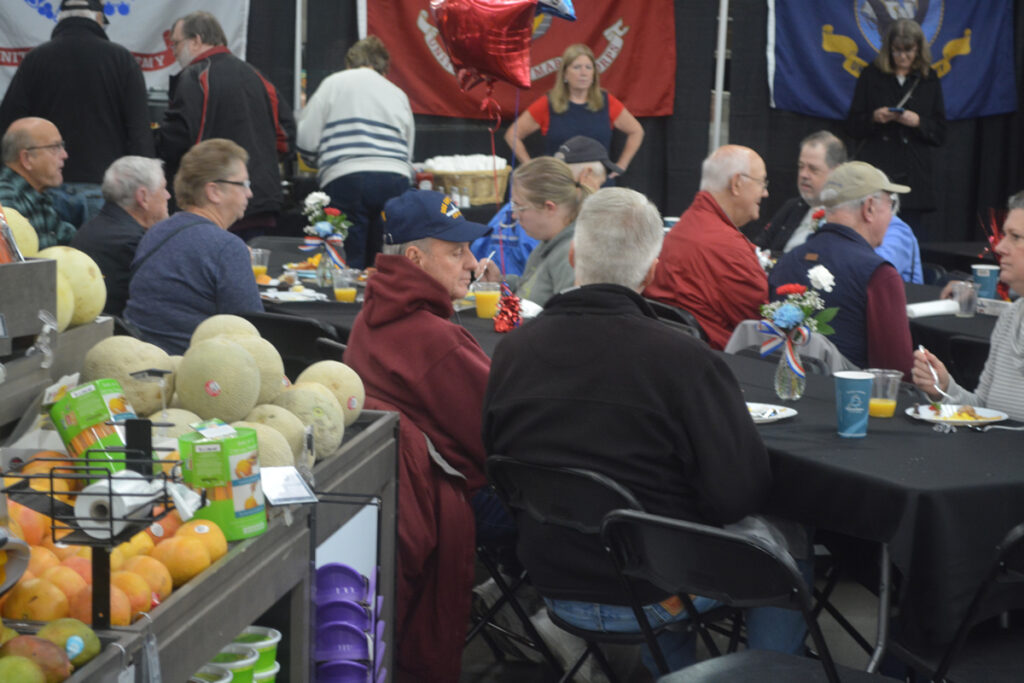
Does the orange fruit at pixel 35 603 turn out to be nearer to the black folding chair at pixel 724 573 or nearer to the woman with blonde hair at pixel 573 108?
the black folding chair at pixel 724 573

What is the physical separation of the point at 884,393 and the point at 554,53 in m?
6.11

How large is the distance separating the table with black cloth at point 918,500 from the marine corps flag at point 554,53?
19.9 ft

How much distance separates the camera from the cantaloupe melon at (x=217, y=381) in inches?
79.6

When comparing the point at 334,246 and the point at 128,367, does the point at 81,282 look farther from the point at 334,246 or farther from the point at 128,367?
the point at 334,246

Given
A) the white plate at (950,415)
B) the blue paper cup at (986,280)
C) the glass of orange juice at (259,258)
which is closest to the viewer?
the white plate at (950,415)

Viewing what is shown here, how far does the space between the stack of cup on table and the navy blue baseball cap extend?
43.6 inches

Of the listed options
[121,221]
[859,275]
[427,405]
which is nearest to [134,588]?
[427,405]

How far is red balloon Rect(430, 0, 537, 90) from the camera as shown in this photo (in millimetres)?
4070

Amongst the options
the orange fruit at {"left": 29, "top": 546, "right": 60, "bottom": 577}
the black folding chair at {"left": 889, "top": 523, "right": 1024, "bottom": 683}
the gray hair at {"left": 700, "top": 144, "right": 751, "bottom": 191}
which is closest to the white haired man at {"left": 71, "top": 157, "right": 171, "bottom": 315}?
the gray hair at {"left": 700, "top": 144, "right": 751, "bottom": 191}

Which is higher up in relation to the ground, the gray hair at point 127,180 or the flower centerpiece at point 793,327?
the gray hair at point 127,180

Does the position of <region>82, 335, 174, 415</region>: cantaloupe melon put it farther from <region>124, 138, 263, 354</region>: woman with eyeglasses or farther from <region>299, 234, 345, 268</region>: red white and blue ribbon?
<region>299, 234, 345, 268</region>: red white and blue ribbon

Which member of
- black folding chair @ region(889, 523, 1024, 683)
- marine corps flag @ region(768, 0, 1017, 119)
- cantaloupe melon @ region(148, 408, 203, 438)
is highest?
marine corps flag @ region(768, 0, 1017, 119)

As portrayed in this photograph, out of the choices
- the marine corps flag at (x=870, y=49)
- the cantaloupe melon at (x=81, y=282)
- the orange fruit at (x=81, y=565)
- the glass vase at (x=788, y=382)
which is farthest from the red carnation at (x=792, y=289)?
the marine corps flag at (x=870, y=49)

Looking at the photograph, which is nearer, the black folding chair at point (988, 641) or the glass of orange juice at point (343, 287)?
the black folding chair at point (988, 641)
